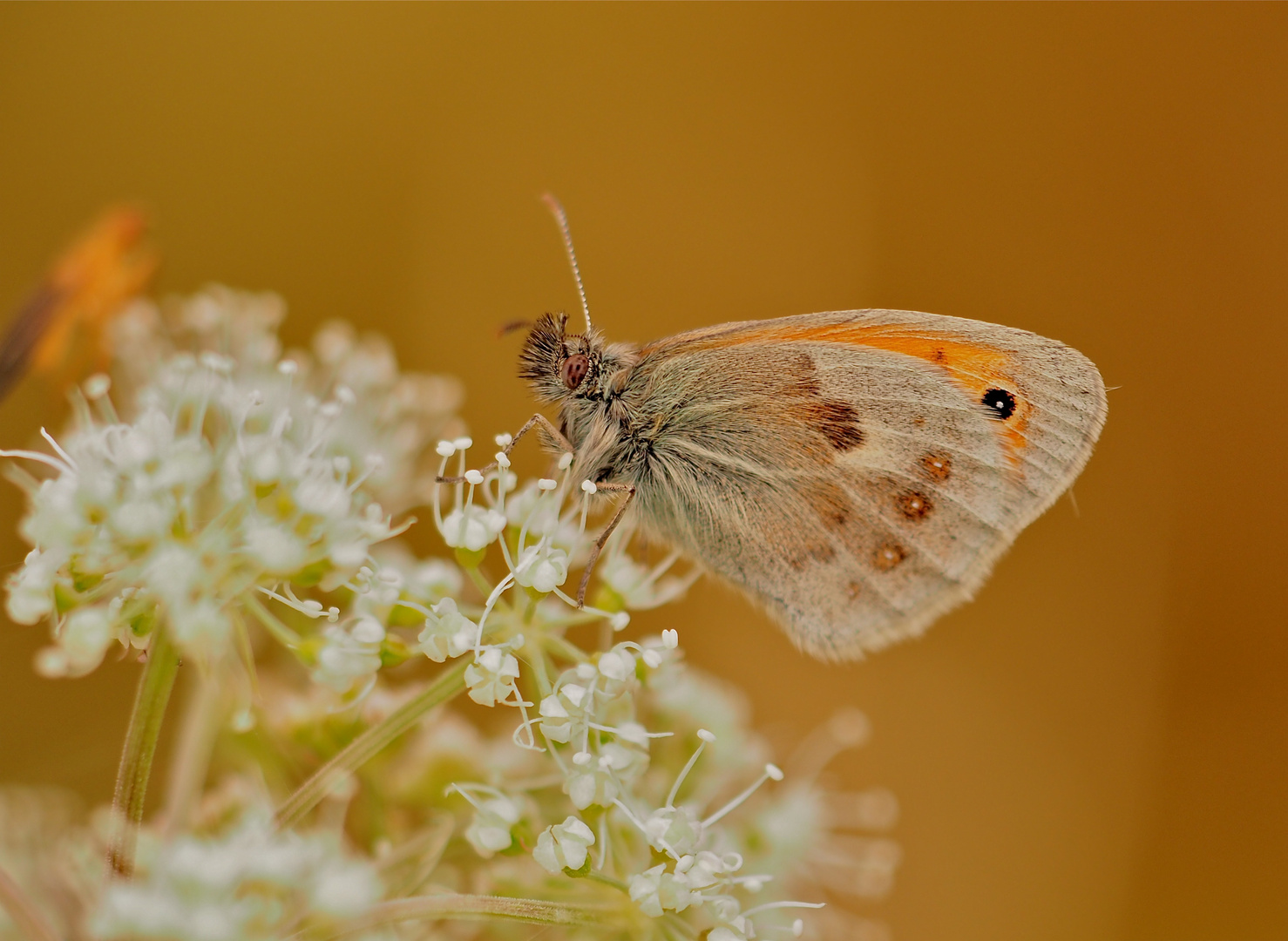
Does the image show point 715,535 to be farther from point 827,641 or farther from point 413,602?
point 413,602

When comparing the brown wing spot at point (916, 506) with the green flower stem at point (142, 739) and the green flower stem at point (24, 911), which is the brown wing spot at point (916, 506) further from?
the green flower stem at point (24, 911)

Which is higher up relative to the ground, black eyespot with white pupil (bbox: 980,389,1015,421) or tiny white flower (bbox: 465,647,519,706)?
black eyespot with white pupil (bbox: 980,389,1015,421)

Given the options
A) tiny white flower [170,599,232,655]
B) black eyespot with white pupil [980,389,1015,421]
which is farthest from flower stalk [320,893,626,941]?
black eyespot with white pupil [980,389,1015,421]

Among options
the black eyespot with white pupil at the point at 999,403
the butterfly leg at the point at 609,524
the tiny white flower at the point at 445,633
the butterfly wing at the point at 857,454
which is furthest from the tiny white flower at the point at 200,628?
the black eyespot with white pupil at the point at 999,403

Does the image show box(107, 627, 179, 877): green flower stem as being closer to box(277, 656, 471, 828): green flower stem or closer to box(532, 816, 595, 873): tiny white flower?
box(277, 656, 471, 828): green flower stem

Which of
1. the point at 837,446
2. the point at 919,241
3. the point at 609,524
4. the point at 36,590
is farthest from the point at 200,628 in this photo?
the point at 919,241

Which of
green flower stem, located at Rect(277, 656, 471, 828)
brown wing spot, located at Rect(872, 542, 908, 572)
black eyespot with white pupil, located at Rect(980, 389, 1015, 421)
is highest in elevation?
black eyespot with white pupil, located at Rect(980, 389, 1015, 421)
